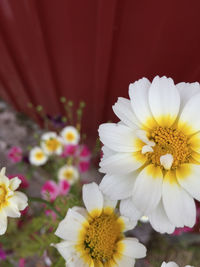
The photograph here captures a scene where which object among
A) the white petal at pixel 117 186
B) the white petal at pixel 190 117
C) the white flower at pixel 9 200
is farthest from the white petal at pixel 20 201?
the white petal at pixel 190 117

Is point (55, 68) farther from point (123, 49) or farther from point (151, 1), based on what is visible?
point (151, 1)

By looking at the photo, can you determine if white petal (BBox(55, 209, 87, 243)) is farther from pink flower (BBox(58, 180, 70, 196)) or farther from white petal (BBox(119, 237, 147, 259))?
pink flower (BBox(58, 180, 70, 196))

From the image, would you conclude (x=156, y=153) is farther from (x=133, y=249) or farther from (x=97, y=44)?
(x=97, y=44)

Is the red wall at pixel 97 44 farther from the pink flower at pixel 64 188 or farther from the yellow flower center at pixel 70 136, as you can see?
the pink flower at pixel 64 188

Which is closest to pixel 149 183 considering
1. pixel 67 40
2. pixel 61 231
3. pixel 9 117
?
pixel 61 231

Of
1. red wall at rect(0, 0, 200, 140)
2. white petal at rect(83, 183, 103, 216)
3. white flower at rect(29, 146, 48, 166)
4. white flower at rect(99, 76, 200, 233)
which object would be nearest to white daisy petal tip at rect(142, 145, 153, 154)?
white flower at rect(99, 76, 200, 233)

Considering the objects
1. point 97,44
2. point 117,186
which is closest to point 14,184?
point 117,186
